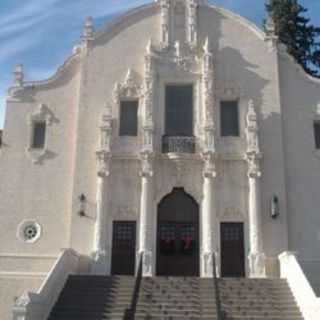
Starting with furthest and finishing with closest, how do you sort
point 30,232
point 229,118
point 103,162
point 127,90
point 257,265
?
point 127,90 < point 229,118 < point 103,162 < point 30,232 < point 257,265

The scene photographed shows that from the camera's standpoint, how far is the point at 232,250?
21.5 metres

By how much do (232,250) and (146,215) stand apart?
339cm

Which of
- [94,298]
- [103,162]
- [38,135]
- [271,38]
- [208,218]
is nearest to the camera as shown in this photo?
[94,298]


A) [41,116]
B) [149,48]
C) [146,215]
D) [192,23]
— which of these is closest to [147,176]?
[146,215]

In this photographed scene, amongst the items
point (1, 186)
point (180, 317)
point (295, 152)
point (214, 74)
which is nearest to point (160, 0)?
point (214, 74)

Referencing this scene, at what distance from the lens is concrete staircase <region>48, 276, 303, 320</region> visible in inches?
664

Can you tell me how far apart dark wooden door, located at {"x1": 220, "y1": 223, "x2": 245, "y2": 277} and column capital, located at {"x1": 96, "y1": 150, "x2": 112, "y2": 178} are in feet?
15.6

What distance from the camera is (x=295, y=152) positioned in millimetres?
22625

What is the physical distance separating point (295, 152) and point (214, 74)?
4.44m

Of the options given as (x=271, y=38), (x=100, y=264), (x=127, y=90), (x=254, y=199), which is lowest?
(x=100, y=264)

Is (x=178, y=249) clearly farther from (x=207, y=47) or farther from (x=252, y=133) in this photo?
(x=207, y=47)

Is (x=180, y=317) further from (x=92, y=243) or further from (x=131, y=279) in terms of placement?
(x=92, y=243)

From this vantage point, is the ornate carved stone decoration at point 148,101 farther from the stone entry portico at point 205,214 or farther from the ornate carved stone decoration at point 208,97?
the ornate carved stone decoration at point 208,97

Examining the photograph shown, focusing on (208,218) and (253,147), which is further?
(253,147)
